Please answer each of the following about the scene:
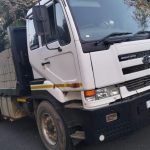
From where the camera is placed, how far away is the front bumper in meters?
4.59

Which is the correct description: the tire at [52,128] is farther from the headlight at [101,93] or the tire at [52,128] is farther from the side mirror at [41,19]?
the side mirror at [41,19]

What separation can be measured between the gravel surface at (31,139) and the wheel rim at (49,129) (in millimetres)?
453

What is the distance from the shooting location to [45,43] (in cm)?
541

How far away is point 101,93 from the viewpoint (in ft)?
15.5

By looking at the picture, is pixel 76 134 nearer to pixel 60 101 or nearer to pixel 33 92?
pixel 60 101

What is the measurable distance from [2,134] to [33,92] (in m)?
2.39

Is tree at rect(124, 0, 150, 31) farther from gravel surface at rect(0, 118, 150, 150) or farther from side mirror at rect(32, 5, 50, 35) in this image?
gravel surface at rect(0, 118, 150, 150)

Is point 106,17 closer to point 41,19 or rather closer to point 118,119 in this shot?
point 41,19

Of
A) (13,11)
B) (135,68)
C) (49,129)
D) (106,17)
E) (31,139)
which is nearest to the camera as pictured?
(135,68)

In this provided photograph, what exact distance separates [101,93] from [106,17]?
1237 mm

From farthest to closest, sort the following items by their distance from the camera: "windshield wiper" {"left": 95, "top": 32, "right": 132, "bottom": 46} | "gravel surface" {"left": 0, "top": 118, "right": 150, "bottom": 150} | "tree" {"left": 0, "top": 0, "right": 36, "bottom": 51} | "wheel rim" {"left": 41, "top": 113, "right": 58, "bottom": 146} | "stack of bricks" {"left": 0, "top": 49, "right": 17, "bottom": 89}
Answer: "tree" {"left": 0, "top": 0, "right": 36, "bottom": 51} < "stack of bricks" {"left": 0, "top": 49, "right": 17, "bottom": 89} < "gravel surface" {"left": 0, "top": 118, "right": 150, "bottom": 150} < "wheel rim" {"left": 41, "top": 113, "right": 58, "bottom": 146} < "windshield wiper" {"left": 95, "top": 32, "right": 132, "bottom": 46}

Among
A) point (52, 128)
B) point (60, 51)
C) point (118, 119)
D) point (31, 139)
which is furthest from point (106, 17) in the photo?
point (31, 139)

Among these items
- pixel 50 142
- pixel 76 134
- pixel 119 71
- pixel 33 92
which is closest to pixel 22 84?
pixel 33 92

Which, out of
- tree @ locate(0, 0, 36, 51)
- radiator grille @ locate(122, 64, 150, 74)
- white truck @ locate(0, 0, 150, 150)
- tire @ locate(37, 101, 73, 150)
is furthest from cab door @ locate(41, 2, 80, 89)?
tree @ locate(0, 0, 36, 51)
